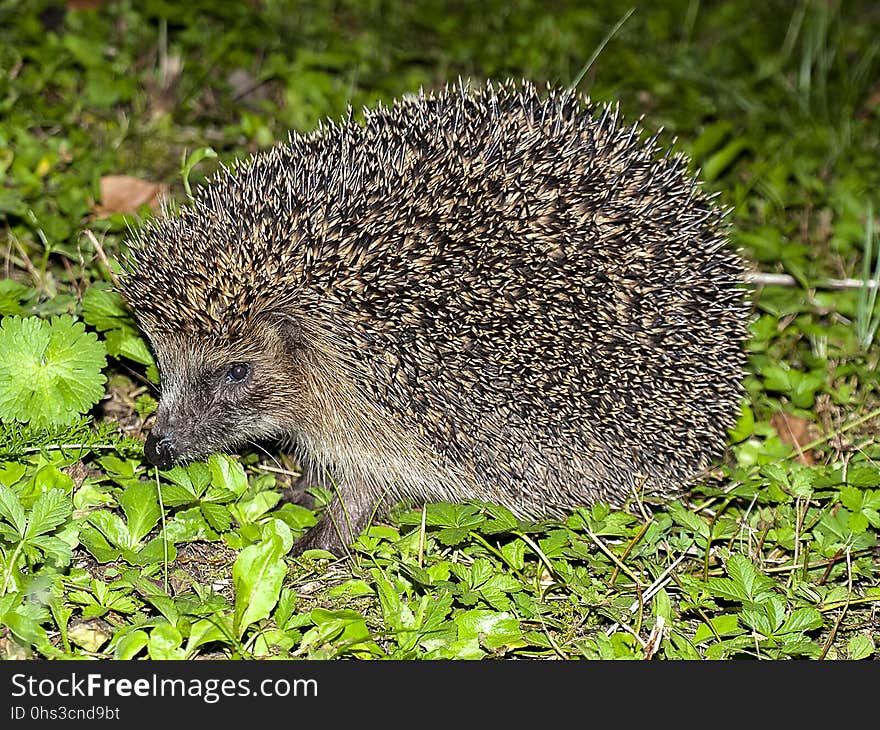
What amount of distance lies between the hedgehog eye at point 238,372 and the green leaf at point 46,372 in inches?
20.4

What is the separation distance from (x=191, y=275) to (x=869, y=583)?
311cm

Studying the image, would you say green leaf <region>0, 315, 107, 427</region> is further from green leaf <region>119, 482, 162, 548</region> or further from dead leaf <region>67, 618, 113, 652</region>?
dead leaf <region>67, 618, 113, 652</region>

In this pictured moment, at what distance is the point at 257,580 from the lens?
4059 millimetres

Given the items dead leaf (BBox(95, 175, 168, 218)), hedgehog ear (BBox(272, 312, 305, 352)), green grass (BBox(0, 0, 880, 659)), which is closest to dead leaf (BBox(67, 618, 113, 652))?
green grass (BBox(0, 0, 880, 659))

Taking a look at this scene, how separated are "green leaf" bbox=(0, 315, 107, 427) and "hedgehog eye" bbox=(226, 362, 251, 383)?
1.70 ft

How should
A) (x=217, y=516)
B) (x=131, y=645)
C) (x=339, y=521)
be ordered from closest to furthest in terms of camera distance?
(x=131, y=645) < (x=217, y=516) < (x=339, y=521)

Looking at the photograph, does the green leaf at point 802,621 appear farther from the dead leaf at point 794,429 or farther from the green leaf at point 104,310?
the green leaf at point 104,310

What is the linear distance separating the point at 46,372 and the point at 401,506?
5.40ft

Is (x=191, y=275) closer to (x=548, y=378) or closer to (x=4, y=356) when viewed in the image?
(x=4, y=356)

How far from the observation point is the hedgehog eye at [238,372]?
4.76 meters

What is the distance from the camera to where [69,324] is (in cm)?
468

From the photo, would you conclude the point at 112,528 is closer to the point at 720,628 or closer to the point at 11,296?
the point at 11,296

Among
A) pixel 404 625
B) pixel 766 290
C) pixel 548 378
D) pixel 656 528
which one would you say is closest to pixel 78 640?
pixel 404 625

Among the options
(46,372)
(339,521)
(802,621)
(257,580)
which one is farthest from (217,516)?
(802,621)
